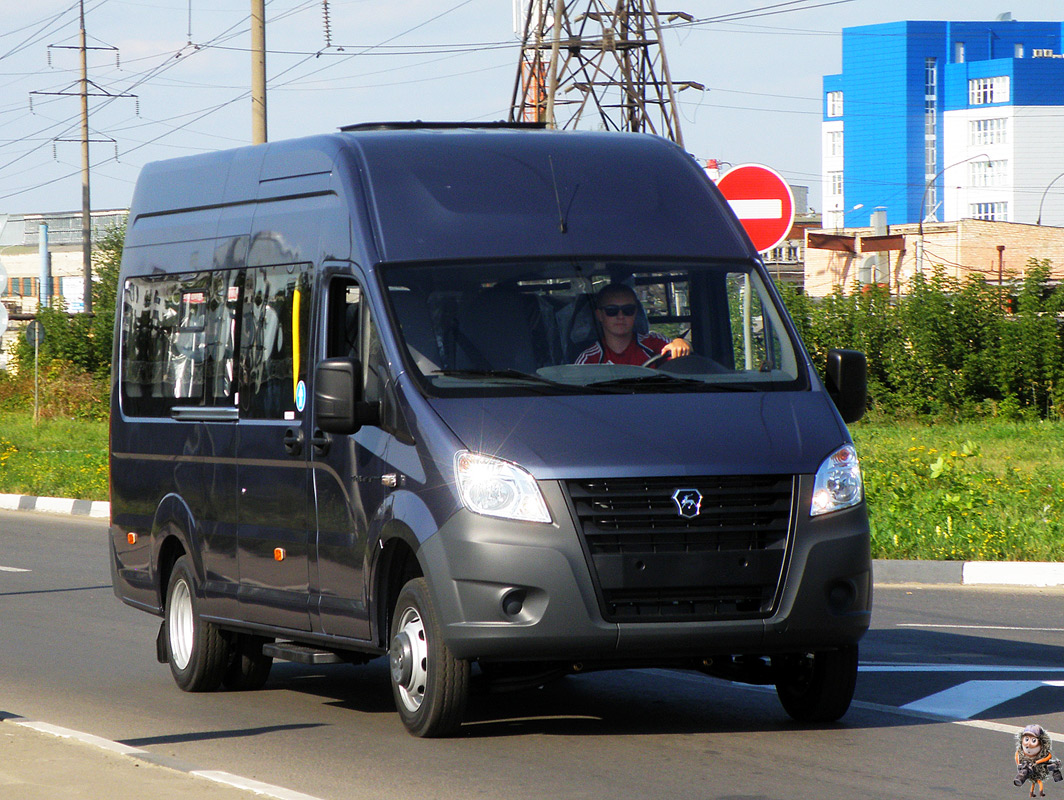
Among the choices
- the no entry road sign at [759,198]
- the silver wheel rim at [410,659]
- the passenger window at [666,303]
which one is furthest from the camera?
the no entry road sign at [759,198]

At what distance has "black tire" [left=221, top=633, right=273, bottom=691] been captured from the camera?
28.7 ft

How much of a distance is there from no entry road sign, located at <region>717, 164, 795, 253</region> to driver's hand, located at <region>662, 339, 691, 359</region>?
18.5 ft

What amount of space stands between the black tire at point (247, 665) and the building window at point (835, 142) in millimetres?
146529

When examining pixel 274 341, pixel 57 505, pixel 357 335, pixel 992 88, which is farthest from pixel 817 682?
pixel 992 88

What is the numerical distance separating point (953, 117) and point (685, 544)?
5254 inches

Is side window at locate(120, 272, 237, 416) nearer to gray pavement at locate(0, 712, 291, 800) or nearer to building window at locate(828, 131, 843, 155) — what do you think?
gray pavement at locate(0, 712, 291, 800)

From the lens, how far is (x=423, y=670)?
6.74m

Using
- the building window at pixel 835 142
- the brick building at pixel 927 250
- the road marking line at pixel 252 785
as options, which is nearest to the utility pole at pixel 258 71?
the road marking line at pixel 252 785

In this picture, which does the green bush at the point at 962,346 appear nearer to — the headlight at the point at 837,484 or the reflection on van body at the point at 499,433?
the reflection on van body at the point at 499,433

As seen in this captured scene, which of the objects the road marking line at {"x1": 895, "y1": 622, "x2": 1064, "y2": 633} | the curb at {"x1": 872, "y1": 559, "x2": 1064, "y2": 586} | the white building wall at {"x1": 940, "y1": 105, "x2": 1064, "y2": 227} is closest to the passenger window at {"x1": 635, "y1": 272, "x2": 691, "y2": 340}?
the road marking line at {"x1": 895, "y1": 622, "x2": 1064, "y2": 633}

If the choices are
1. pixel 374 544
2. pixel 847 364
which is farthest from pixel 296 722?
pixel 847 364

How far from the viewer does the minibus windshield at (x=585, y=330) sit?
6.82 metres

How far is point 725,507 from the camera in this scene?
641cm

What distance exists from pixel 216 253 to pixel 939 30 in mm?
132505
